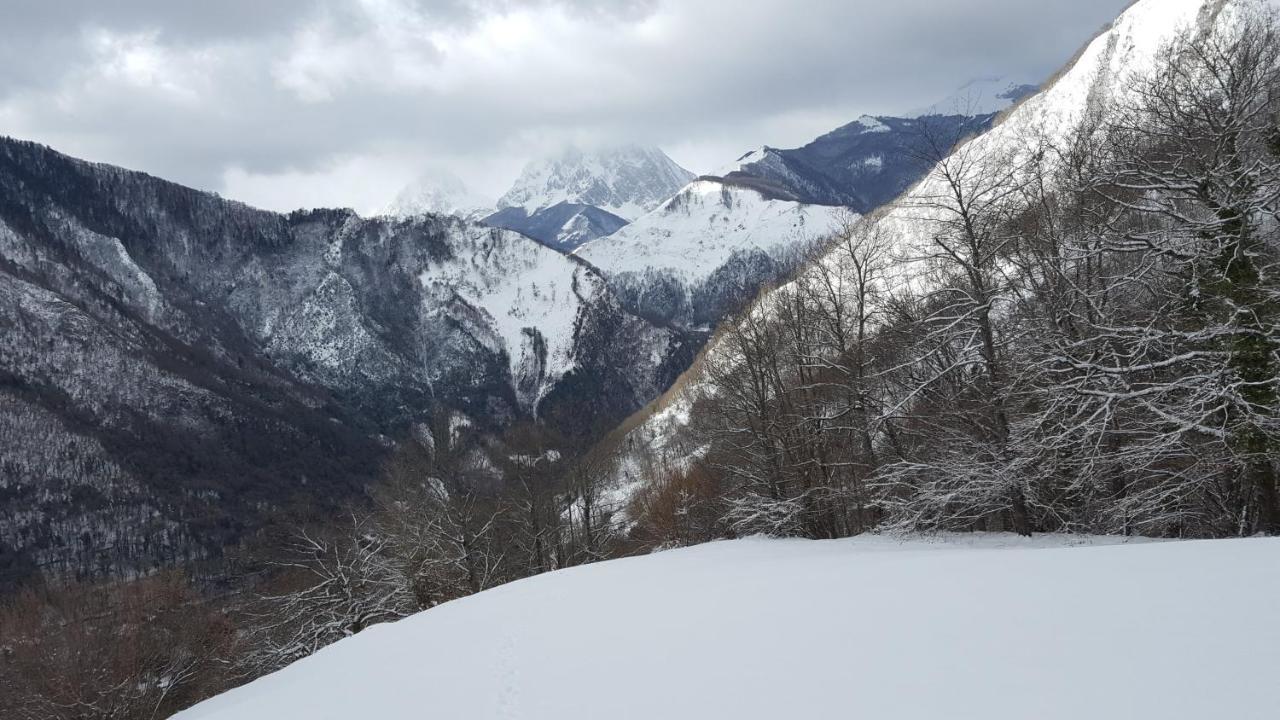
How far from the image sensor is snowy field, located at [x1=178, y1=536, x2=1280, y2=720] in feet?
14.0

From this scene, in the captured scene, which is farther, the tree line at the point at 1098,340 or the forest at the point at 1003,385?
the forest at the point at 1003,385

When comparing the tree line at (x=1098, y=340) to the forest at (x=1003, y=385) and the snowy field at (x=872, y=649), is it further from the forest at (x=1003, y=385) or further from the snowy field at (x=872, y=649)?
the snowy field at (x=872, y=649)

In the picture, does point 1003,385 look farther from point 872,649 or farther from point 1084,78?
point 1084,78

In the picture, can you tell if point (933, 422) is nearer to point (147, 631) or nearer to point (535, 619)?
point (535, 619)

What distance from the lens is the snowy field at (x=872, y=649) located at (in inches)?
168

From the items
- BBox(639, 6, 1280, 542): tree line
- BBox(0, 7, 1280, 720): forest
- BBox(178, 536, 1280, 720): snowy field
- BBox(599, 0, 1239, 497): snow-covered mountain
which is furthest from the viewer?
BBox(599, 0, 1239, 497): snow-covered mountain

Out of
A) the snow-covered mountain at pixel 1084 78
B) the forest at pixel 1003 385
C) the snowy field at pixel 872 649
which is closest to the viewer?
the snowy field at pixel 872 649

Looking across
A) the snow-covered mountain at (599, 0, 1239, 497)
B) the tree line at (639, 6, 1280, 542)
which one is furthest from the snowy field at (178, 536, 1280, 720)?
the snow-covered mountain at (599, 0, 1239, 497)

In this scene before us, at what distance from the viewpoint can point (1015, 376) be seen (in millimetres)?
12992

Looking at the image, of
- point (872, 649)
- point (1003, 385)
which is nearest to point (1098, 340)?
point (1003, 385)

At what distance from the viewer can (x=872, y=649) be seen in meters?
5.63

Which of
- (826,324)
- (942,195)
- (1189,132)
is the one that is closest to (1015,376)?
(942,195)

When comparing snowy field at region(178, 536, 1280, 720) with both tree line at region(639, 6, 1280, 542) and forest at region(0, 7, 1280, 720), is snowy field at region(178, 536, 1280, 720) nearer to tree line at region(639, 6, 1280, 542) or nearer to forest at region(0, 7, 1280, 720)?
tree line at region(639, 6, 1280, 542)

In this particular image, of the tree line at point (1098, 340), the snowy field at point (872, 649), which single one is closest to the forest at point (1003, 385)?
the tree line at point (1098, 340)
